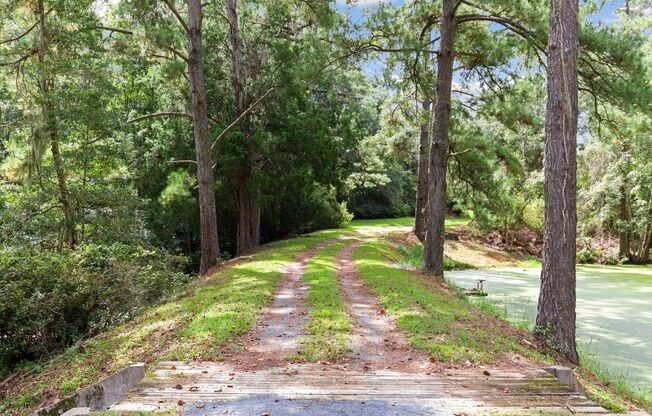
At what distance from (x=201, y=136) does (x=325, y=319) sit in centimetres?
856

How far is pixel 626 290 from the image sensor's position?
1451 centimetres

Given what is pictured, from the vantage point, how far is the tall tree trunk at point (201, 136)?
13.8 meters

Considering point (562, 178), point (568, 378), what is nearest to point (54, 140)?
point (562, 178)

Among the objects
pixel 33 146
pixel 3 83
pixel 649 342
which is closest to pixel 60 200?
pixel 33 146

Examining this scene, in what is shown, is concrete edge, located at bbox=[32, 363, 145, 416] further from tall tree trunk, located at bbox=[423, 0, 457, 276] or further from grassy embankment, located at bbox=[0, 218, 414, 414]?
tall tree trunk, located at bbox=[423, 0, 457, 276]

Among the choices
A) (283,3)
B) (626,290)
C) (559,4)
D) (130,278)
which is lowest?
(626,290)

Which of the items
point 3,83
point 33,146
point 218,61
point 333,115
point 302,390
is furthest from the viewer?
point 333,115

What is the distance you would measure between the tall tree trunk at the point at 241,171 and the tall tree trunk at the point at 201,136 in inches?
165

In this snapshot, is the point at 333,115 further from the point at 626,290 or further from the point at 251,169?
the point at 626,290

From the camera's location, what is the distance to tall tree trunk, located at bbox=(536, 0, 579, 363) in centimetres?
682

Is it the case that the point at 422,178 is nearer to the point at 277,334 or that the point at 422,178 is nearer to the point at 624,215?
the point at 624,215

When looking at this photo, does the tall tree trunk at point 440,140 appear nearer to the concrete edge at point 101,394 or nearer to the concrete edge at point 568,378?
the concrete edge at point 568,378

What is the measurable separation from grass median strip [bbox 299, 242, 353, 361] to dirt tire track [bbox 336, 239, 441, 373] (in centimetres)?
16

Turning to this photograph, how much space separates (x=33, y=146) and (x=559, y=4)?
39.0 ft
